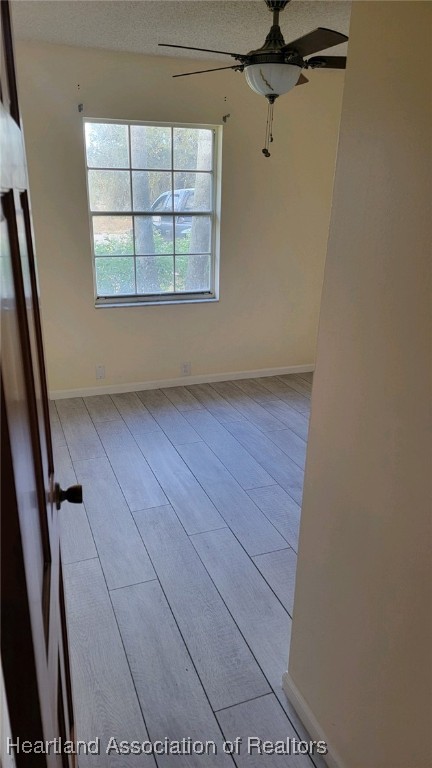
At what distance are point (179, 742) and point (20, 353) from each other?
1.52m

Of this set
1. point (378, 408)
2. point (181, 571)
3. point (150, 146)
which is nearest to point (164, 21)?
point (150, 146)

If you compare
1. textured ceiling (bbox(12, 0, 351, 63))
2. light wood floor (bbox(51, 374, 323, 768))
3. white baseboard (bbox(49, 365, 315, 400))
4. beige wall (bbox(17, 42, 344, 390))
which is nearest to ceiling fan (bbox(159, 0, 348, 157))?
textured ceiling (bbox(12, 0, 351, 63))

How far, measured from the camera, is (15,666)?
639 mm

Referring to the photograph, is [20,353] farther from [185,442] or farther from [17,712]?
[185,442]

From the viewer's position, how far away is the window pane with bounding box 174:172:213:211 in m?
4.21

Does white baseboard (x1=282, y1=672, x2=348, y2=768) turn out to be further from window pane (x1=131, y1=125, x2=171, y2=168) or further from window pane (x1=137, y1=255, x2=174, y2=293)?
window pane (x1=131, y1=125, x2=171, y2=168)

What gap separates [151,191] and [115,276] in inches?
29.5

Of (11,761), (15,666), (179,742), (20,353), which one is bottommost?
(179,742)

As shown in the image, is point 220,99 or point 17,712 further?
point 220,99

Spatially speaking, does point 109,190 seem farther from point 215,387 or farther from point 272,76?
point 272,76

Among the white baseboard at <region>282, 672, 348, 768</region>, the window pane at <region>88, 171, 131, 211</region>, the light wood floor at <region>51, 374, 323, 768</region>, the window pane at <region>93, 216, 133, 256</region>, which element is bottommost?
the light wood floor at <region>51, 374, 323, 768</region>

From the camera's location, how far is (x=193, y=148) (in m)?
4.17

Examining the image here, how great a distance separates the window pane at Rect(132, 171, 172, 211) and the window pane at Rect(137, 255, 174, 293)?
41 cm

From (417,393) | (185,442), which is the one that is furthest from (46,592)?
(185,442)
